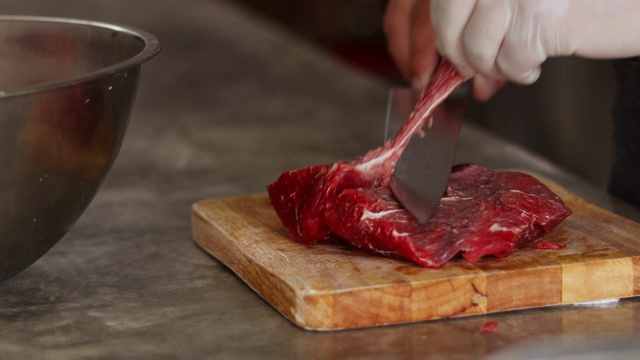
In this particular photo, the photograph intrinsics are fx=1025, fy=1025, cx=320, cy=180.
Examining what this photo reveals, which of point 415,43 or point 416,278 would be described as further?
point 415,43

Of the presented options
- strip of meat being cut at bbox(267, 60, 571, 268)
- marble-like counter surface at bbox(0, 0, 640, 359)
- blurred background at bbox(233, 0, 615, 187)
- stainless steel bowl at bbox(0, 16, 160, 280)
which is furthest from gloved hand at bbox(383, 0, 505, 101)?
stainless steel bowl at bbox(0, 16, 160, 280)

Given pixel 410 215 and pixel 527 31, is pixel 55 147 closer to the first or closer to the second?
pixel 410 215

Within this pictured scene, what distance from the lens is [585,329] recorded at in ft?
4.83

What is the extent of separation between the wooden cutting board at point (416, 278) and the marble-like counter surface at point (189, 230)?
0.08ft

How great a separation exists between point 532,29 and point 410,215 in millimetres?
355

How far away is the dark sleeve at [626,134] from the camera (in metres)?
2.11

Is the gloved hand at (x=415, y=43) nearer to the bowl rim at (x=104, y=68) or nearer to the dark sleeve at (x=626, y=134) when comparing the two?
the dark sleeve at (x=626, y=134)

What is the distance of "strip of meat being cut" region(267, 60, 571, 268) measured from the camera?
158 cm

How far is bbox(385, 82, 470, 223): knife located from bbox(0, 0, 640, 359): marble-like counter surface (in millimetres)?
260

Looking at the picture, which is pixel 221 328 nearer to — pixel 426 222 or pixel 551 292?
pixel 426 222

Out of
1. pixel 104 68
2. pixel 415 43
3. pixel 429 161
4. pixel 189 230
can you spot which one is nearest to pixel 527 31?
pixel 429 161

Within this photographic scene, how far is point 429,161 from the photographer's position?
1.81 m

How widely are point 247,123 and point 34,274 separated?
4.29ft

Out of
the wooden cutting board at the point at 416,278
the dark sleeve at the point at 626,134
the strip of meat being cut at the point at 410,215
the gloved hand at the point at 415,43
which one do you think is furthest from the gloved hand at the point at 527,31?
the gloved hand at the point at 415,43
